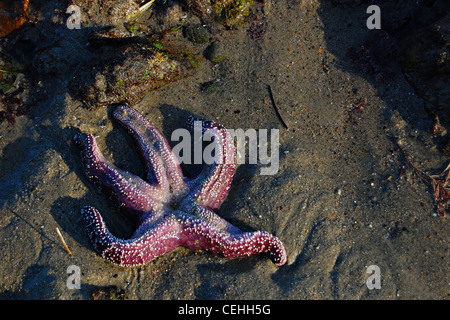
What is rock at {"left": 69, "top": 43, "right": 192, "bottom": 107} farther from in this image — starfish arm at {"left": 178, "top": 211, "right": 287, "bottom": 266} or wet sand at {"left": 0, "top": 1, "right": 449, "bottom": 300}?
starfish arm at {"left": 178, "top": 211, "right": 287, "bottom": 266}

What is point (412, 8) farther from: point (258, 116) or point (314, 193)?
point (314, 193)

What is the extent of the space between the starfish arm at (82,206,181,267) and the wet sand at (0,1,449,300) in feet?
0.87

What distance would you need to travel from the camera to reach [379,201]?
5.33 meters

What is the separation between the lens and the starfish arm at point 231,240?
188 inches

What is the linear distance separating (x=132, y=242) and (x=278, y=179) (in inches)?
97.4

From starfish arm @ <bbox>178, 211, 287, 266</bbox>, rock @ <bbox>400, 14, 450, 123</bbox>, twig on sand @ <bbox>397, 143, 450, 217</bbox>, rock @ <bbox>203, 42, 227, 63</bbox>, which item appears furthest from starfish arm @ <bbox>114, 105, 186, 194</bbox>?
rock @ <bbox>400, 14, 450, 123</bbox>

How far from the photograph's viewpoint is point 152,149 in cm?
530

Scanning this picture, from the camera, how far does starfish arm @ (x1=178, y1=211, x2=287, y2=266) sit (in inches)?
188

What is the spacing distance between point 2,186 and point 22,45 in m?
2.90

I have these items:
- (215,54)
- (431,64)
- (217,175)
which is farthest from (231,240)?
(431,64)

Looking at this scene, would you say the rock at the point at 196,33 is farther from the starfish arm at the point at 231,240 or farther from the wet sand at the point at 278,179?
the starfish arm at the point at 231,240

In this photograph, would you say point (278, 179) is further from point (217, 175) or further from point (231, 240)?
point (231, 240)

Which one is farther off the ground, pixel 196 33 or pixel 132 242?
pixel 196 33
